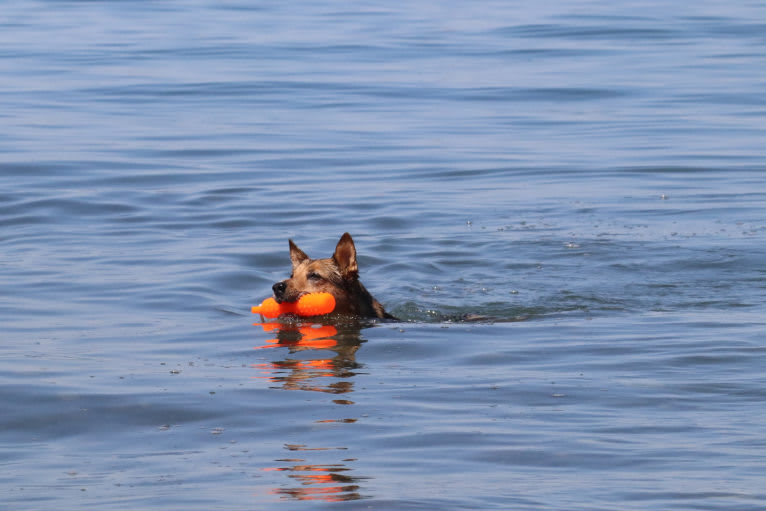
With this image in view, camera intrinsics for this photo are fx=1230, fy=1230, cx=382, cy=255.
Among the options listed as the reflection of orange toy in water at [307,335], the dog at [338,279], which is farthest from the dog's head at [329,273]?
the reflection of orange toy in water at [307,335]

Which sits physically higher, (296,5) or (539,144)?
(296,5)

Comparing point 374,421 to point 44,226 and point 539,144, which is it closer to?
point 44,226

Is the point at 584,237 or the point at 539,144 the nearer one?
the point at 584,237

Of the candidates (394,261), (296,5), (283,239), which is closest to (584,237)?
(394,261)

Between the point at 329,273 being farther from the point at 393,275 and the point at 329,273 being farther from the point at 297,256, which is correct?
the point at 393,275

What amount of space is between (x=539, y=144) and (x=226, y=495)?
17.3 metres

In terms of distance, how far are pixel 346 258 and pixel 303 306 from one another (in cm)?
67

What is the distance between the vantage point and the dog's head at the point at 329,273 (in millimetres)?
12016

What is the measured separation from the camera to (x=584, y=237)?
637 inches

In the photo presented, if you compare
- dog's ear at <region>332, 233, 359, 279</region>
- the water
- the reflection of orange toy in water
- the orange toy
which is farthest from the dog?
the water

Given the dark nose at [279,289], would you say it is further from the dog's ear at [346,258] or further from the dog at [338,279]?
the dog's ear at [346,258]

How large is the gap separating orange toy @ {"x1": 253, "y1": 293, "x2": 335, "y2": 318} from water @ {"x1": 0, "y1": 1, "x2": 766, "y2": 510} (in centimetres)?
23

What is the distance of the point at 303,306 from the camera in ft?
38.9

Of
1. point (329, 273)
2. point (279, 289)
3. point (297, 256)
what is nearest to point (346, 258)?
point (329, 273)
